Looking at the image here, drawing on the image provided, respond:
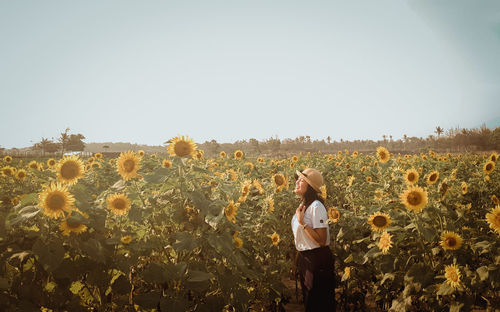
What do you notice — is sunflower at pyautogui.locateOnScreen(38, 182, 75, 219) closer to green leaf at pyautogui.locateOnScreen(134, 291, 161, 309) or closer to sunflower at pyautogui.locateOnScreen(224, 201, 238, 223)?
green leaf at pyautogui.locateOnScreen(134, 291, 161, 309)

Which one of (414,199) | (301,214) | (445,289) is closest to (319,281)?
(301,214)

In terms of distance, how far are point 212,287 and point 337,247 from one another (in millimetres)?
2193

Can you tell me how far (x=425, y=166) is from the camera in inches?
371

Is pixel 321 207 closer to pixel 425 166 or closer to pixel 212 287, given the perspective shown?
pixel 212 287

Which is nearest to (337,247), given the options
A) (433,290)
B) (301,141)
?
(433,290)

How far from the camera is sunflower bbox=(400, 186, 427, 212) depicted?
3.20 meters

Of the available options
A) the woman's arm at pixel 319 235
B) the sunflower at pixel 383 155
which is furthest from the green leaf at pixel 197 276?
the sunflower at pixel 383 155

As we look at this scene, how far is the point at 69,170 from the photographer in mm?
2506

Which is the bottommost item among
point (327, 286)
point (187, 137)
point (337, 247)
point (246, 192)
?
point (327, 286)

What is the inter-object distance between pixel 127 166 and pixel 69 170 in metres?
0.48

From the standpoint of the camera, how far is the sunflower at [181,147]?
2.59 metres

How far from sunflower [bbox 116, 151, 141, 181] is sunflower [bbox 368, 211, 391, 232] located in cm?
268

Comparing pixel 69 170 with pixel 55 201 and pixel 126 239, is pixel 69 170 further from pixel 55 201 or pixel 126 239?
pixel 126 239

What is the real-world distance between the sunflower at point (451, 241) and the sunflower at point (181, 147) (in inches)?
105
